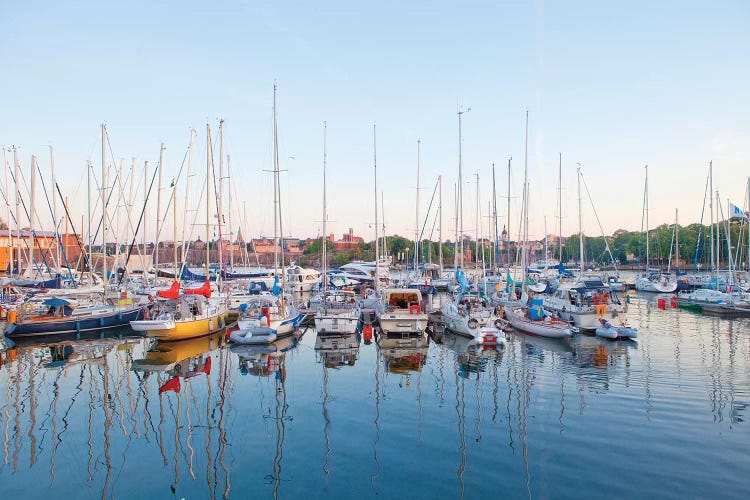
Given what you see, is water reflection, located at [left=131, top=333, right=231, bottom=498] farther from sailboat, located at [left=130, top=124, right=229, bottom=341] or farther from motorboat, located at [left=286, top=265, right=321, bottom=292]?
motorboat, located at [left=286, top=265, right=321, bottom=292]

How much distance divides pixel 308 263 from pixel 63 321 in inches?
4392

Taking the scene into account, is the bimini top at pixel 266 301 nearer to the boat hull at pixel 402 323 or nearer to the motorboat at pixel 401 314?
the motorboat at pixel 401 314

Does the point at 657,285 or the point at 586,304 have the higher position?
the point at 586,304

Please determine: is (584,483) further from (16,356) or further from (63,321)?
(63,321)

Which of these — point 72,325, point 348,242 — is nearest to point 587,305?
point 72,325

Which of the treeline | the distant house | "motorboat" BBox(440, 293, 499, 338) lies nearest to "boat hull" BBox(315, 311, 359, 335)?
"motorboat" BBox(440, 293, 499, 338)

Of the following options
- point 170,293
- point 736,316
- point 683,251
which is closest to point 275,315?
point 170,293

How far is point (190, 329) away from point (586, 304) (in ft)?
76.5

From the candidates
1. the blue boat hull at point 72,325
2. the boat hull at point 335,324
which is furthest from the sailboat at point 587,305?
the blue boat hull at point 72,325

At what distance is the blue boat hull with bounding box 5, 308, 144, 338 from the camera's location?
27.7 meters

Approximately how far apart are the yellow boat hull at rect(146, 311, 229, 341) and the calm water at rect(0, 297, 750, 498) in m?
2.06

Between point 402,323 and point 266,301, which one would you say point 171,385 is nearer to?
point 266,301

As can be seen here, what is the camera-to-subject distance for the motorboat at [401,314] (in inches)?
1108

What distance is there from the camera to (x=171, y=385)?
61.4 ft
